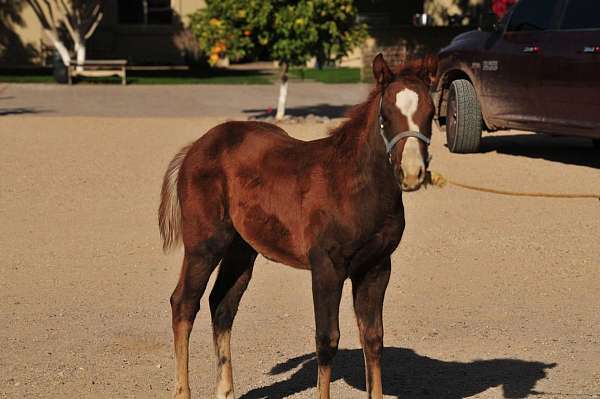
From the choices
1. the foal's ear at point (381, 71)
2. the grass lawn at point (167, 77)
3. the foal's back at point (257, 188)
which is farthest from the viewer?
the grass lawn at point (167, 77)

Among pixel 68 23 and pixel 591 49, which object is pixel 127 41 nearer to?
pixel 68 23

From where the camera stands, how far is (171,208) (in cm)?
625

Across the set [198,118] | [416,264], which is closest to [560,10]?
[416,264]

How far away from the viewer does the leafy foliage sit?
19.2 metres

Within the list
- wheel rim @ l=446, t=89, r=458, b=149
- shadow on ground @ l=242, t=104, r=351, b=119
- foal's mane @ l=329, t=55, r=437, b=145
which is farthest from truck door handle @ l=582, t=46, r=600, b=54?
foal's mane @ l=329, t=55, r=437, b=145

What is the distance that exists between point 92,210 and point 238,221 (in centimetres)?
600

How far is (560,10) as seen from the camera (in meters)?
14.2

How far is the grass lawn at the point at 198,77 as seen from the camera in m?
32.0

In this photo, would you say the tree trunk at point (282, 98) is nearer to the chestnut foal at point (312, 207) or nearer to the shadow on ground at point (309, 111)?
the shadow on ground at point (309, 111)

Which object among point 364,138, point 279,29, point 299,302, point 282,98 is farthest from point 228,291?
point 282,98

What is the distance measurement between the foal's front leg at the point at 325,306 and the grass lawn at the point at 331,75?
1080 inches

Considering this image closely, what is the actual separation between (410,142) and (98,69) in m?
29.6

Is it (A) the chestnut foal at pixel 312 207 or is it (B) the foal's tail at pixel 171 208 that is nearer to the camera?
(A) the chestnut foal at pixel 312 207

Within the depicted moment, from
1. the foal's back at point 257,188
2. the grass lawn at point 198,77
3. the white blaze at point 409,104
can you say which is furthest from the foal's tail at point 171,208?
the grass lawn at point 198,77
